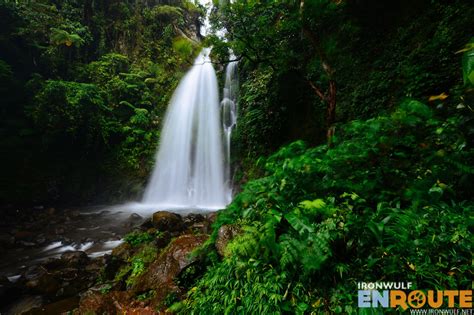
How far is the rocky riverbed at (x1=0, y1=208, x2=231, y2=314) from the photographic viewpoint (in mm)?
3084

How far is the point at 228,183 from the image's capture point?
11.3 meters

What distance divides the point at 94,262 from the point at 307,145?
6.18 metres

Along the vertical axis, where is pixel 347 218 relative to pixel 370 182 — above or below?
below

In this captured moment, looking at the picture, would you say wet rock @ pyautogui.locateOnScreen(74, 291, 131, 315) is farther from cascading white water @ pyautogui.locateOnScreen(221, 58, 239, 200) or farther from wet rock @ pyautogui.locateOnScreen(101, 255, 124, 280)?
cascading white water @ pyautogui.locateOnScreen(221, 58, 239, 200)

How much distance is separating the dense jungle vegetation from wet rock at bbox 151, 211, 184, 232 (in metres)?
0.72

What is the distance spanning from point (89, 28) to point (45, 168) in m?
11.1

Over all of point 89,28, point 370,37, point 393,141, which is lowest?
point 393,141

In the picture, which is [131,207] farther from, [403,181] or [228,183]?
[403,181]

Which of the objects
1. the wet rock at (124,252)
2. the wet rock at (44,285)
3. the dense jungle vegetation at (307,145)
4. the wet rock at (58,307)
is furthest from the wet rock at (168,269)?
the wet rock at (44,285)

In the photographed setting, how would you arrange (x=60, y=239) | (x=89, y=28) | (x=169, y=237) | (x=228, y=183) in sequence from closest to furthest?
(x=169, y=237), (x=60, y=239), (x=228, y=183), (x=89, y=28)

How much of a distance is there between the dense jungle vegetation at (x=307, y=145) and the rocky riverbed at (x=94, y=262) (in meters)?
0.16

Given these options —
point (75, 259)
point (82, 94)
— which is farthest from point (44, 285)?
point (82, 94)

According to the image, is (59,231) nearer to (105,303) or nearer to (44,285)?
(44,285)

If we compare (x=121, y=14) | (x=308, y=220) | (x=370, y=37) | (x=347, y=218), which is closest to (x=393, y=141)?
(x=347, y=218)
